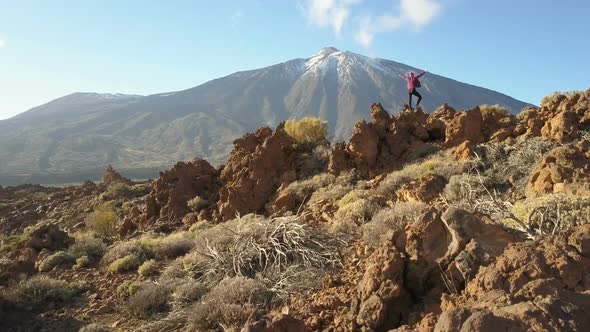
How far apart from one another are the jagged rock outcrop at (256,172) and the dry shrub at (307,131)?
1.44 feet

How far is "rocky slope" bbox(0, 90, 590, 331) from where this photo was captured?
348 cm

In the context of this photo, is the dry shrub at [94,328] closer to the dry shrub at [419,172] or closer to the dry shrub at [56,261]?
the dry shrub at [56,261]

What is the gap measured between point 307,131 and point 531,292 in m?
12.5

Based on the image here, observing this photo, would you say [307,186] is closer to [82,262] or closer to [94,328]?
[82,262]

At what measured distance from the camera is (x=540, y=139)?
10.3 metres

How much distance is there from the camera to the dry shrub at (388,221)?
667 centimetres

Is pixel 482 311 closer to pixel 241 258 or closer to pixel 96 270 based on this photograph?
pixel 241 258

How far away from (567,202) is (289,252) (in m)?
3.86

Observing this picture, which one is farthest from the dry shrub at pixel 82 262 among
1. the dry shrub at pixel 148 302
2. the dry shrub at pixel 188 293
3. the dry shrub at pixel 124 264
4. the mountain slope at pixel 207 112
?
the mountain slope at pixel 207 112

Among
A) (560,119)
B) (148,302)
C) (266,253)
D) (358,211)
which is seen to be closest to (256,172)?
(358,211)

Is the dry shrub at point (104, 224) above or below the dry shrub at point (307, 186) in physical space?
below

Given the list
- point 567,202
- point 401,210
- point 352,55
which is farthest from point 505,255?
point 352,55

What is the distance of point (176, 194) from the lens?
46.1 ft

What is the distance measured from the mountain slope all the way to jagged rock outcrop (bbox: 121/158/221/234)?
58.4 m
